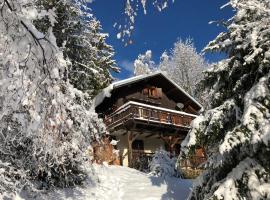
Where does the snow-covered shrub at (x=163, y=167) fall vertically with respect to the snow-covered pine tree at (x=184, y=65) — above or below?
below

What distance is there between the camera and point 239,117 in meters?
9.85

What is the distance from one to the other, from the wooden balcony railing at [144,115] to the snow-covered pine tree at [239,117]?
14.0m

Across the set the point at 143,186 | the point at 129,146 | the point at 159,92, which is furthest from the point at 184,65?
the point at 143,186

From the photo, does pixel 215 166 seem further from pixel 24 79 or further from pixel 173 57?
pixel 173 57

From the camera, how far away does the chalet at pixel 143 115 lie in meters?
26.2

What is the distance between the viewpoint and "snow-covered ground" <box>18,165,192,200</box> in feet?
47.5

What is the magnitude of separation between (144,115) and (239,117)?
55.4 feet

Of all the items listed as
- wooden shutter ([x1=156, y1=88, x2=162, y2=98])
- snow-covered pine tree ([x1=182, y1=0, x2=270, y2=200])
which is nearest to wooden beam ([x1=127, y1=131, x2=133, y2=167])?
wooden shutter ([x1=156, y1=88, x2=162, y2=98])

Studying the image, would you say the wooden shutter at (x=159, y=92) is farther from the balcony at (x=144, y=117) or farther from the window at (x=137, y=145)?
the window at (x=137, y=145)

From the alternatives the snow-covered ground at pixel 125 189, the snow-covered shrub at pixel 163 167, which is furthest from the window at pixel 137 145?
the snow-covered ground at pixel 125 189

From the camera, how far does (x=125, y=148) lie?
94.0 ft

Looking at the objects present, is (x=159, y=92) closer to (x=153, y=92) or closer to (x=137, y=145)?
(x=153, y=92)

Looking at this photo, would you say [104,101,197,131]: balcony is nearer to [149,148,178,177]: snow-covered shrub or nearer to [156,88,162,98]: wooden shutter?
[156,88,162,98]: wooden shutter

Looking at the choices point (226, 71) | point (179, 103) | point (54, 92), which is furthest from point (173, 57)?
point (54, 92)
